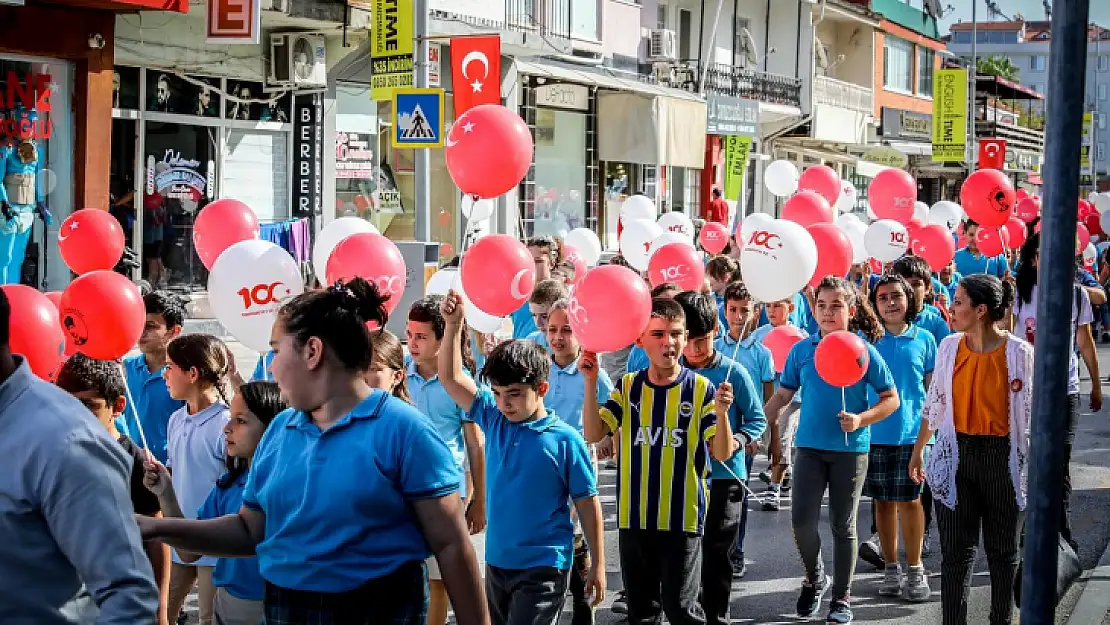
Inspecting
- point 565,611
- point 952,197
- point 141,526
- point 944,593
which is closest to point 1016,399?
point 944,593

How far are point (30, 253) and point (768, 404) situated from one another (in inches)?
395

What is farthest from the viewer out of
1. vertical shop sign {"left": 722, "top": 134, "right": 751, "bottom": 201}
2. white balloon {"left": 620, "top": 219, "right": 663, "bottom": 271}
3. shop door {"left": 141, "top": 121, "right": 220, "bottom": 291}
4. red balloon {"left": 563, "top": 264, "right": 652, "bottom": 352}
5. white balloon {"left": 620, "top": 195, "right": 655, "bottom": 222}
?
vertical shop sign {"left": 722, "top": 134, "right": 751, "bottom": 201}

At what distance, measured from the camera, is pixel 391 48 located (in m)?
13.9

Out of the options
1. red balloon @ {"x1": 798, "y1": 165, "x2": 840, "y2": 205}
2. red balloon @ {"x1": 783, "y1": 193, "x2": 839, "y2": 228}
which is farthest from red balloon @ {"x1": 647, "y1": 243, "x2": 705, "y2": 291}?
red balloon @ {"x1": 798, "y1": 165, "x2": 840, "y2": 205}

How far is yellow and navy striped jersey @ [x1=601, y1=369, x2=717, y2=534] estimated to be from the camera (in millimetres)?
5879

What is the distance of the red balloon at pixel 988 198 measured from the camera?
13500mm

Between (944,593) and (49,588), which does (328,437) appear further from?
(944,593)

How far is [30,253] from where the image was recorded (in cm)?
1484

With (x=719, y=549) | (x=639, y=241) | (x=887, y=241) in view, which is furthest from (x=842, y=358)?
(x=887, y=241)

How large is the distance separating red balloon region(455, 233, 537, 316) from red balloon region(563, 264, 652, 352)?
71cm

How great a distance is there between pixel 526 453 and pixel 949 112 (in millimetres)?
34035

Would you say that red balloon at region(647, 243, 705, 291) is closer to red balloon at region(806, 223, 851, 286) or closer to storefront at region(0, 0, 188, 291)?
red balloon at region(806, 223, 851, 286)

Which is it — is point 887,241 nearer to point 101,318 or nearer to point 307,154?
point 307,154

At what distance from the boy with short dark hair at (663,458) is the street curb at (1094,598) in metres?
2.22
